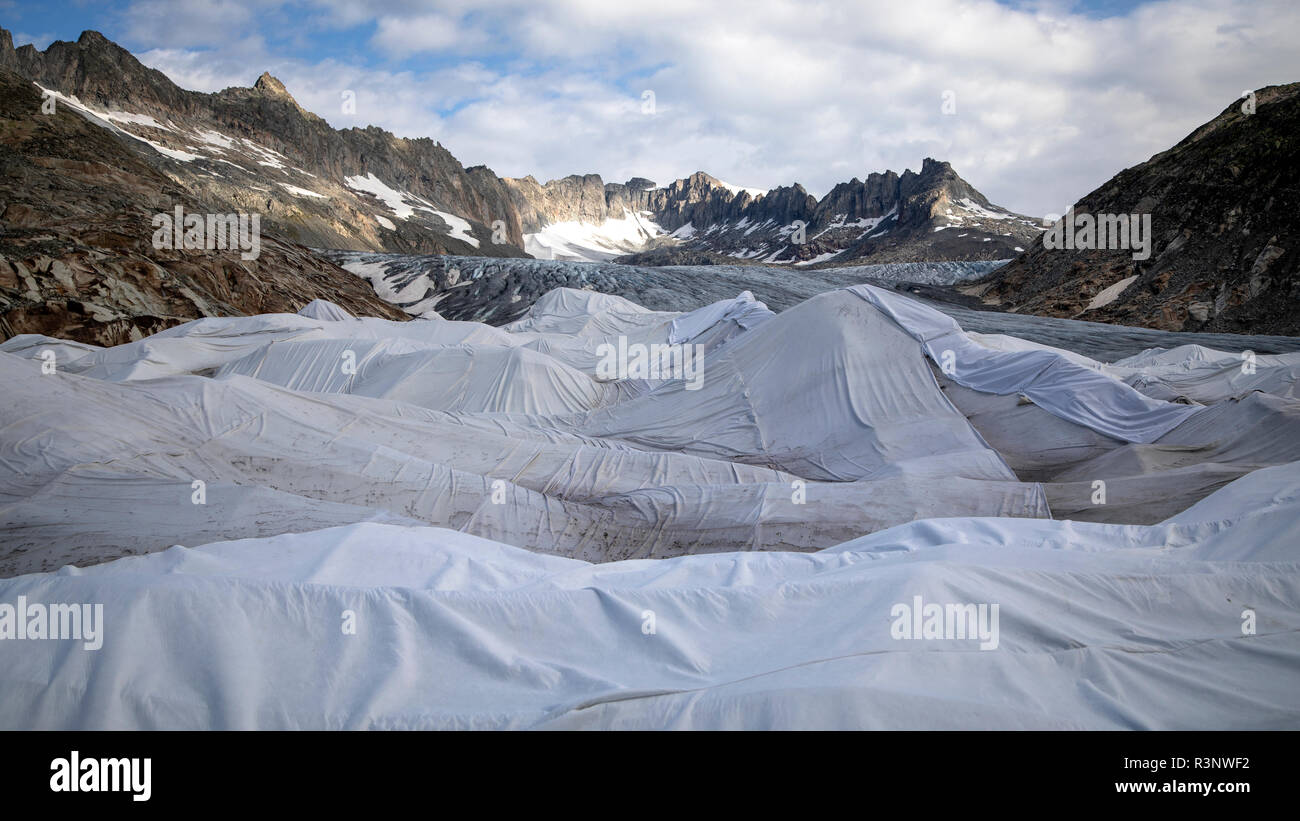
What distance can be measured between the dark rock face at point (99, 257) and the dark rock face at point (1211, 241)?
29.0m

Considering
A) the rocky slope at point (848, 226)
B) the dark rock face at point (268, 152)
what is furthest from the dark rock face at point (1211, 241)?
the dark rock face at point (268, 152)

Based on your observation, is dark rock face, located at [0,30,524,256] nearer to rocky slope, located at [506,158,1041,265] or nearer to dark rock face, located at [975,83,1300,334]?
rocky slope, located at [506,158,1041,265]

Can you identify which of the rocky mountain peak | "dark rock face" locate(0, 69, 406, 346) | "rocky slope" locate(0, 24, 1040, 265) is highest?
the rocky mountain peak

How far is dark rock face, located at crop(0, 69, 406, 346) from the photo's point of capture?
14602 mm

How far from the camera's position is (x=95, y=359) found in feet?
37.3

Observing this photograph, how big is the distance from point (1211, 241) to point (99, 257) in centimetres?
3453

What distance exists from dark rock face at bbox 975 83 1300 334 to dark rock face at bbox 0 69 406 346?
29.0 meters

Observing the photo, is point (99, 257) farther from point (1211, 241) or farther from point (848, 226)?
point (848, 226)

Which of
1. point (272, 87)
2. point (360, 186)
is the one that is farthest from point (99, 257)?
point (272, 87)

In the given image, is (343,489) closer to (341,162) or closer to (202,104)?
(202,104)

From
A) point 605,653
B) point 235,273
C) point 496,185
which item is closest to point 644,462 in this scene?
point 605,653

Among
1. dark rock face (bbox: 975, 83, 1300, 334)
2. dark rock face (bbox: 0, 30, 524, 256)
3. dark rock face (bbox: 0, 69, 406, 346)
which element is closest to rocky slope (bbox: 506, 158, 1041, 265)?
dark rock face (bbox: 0, 30, 524, 256)
